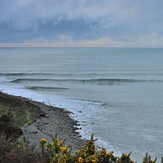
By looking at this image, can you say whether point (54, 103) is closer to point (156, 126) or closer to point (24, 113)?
point (24, 113)

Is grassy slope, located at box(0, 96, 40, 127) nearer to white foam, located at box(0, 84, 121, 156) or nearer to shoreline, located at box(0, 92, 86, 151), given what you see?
shoreline, located at box(0, 92, 86, 151)

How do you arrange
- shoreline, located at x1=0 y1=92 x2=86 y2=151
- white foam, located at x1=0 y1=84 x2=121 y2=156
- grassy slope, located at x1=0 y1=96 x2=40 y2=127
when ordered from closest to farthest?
shoreline, located at x1=0 y1=92 x2=86 y2=151 → white foam, located at x1=0 y1=84 x2=121 y2=156 → grassy slope, located at x1=0 y1=96 x2=40 y2=127

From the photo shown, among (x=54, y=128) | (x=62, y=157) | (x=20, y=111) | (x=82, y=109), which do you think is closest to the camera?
(x=62, y=157)

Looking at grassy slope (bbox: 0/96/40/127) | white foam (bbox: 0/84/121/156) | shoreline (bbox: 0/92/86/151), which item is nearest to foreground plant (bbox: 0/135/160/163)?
shoreline (bbox: 0/92/86/151)

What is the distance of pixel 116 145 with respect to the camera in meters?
13.1

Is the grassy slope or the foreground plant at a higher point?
the grassy slope

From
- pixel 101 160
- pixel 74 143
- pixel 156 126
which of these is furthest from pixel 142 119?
pixel 101 160

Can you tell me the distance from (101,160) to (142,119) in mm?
13402

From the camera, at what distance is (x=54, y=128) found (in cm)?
1555

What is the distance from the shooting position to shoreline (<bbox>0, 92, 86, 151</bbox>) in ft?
41.4

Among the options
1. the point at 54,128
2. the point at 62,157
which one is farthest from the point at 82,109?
the point at 62,157

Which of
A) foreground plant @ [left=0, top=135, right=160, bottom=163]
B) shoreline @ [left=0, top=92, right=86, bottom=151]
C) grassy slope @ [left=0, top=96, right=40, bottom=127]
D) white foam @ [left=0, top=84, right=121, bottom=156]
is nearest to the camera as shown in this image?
foreground plant @ [left=0, top=135, right=160, bottom=163]

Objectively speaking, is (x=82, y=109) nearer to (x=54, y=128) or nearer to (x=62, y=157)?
(x=54, y=128)

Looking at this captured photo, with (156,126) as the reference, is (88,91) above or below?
above
